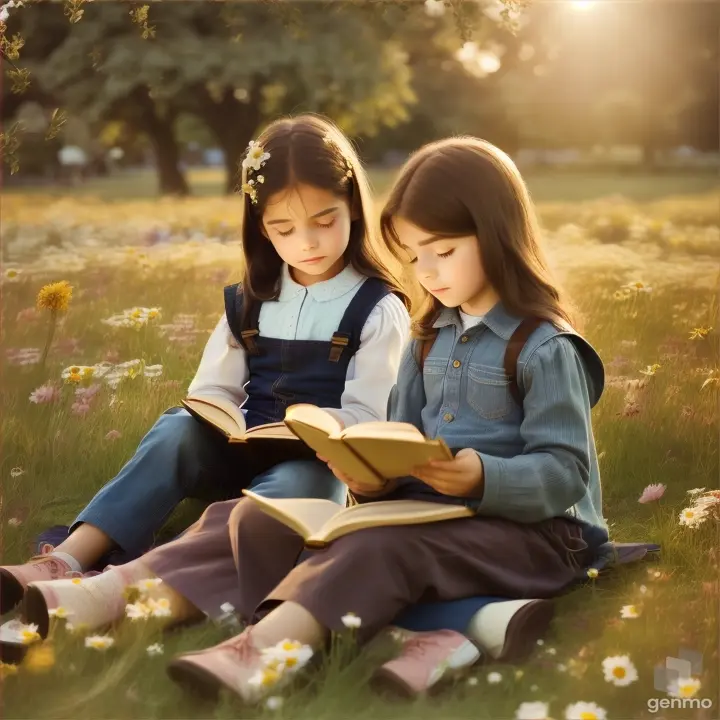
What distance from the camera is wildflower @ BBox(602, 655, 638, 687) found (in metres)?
2.56

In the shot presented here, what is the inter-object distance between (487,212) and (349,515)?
32.2 inches

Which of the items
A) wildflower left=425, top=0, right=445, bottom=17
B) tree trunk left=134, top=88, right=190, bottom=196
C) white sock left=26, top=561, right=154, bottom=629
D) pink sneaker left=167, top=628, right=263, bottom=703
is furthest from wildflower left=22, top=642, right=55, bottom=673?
tree trunk left=134, top=88, right=190, bottom=196

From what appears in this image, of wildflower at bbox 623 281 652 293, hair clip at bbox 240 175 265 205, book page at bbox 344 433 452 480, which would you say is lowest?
book page at bbox 344 433 452 480

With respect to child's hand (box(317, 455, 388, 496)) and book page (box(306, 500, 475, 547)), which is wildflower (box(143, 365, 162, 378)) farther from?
book page (box(306, 500, 475, 547))

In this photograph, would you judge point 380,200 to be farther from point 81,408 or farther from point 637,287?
point 81,408

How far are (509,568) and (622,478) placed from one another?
1.07 meters

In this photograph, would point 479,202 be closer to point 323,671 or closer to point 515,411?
point 515,411

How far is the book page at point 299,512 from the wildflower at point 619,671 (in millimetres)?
705

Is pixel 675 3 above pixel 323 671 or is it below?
above

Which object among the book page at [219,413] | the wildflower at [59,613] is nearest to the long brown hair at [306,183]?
the book page at [219,413]

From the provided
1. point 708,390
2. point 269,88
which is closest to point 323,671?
point 708,390

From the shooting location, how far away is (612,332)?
4270 mm

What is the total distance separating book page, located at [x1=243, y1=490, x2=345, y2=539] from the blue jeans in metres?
0.39

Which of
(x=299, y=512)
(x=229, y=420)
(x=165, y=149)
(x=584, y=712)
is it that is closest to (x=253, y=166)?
(x=229, y=420)
